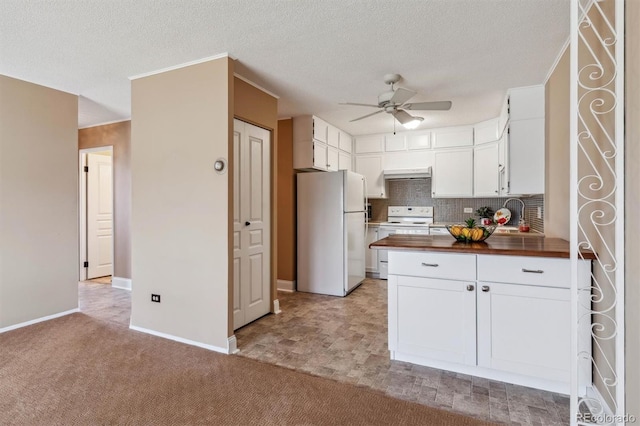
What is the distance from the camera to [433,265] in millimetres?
2434

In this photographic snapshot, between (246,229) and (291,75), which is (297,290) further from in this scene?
(291,75)

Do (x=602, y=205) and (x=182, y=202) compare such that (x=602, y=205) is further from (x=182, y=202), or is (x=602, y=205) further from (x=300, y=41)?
(x=182, y=202)

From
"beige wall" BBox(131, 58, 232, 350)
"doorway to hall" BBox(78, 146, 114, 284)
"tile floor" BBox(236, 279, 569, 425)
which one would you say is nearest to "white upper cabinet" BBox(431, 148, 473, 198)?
"tile floor" BBox(236, 279, 569, 425)

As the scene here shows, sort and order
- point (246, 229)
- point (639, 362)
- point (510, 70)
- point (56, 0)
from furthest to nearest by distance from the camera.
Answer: point (246, 229) < point (510, 70) < point (56, 0) < point (639, 362)

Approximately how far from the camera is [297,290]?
15.6 feet

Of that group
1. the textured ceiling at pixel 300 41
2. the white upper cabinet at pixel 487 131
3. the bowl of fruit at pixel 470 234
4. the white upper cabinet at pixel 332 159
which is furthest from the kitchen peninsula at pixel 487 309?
the white upper cabinet at pixel 332 159

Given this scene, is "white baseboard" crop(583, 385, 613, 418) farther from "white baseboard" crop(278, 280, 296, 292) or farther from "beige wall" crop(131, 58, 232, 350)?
"white baseboard" crop(278, 280, 296, 292)

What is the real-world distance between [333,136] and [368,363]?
3465 millimetres

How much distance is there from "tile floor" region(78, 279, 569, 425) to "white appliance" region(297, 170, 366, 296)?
0.86 ft

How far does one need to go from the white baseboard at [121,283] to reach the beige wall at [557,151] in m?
5.36

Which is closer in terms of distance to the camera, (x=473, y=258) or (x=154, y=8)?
(x=154, y=8)

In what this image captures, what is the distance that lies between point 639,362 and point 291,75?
316 cm

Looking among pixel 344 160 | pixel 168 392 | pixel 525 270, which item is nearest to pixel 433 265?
pixel 525 270

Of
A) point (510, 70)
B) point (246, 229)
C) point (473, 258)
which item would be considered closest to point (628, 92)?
point (473, 258)
